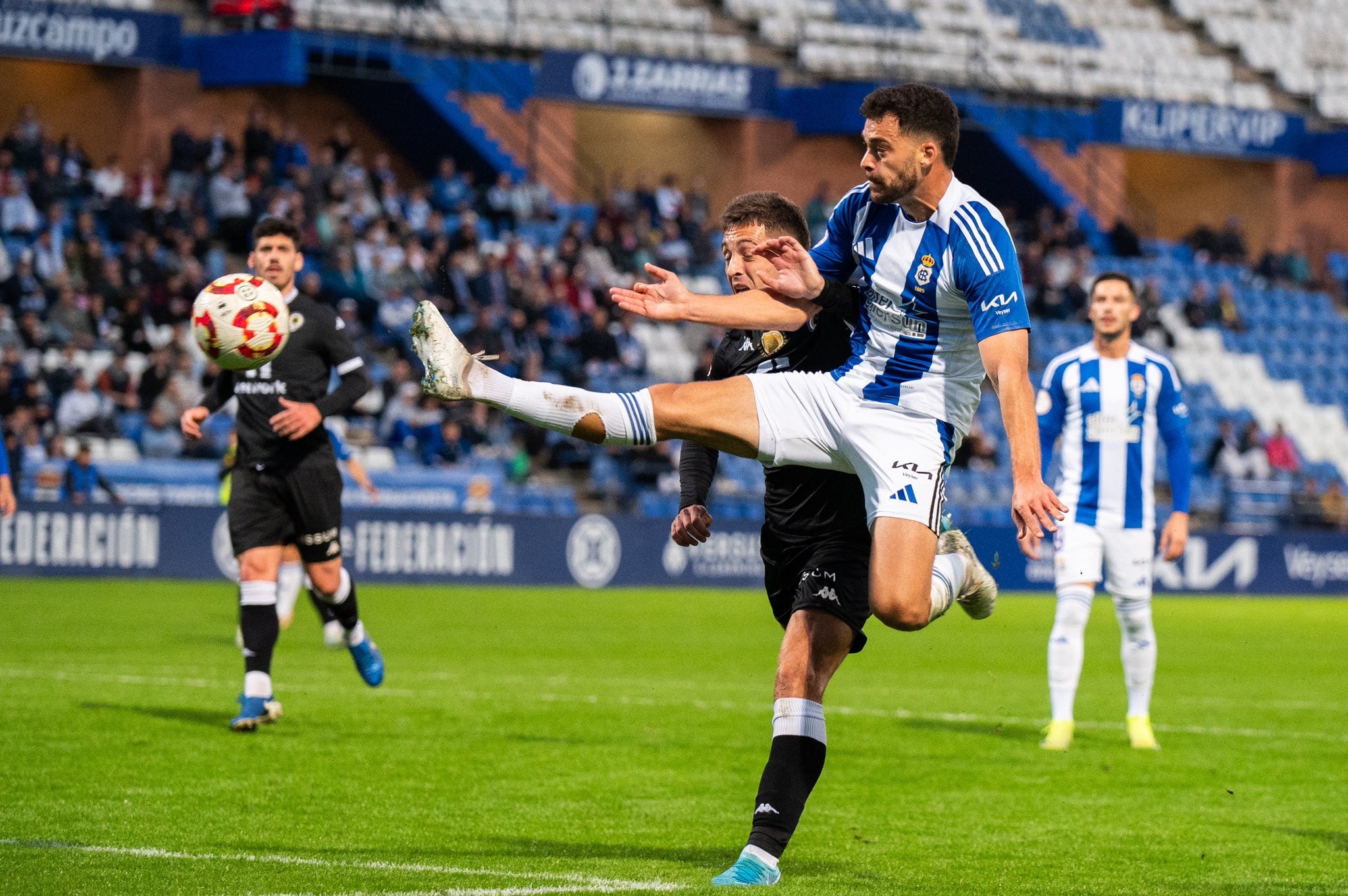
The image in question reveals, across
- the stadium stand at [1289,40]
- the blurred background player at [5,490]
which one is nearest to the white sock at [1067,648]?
the blurred background player at [5,490]

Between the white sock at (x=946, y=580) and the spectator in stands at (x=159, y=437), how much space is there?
15749 millimetres

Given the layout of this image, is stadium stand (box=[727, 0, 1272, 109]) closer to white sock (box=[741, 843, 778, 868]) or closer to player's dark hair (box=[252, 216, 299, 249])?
player's dark hair (box=[252, 216, 299, 249])

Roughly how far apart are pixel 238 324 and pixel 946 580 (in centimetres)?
318

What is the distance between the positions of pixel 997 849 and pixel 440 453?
16.6 metres

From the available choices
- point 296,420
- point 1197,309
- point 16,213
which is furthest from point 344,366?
point 1197,309

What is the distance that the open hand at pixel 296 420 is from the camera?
968cm

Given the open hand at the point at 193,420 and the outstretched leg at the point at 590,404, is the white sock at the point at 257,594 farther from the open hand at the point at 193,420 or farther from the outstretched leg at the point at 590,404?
the outstretched leg at the point at 590,404

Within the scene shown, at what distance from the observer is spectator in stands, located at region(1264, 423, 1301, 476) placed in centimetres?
3131

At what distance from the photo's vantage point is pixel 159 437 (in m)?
21.3

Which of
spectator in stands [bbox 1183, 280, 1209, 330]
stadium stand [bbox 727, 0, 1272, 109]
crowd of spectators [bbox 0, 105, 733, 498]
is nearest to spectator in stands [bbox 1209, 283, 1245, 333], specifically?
spectator in stands [bbox 1183, 280, 1209, 330]

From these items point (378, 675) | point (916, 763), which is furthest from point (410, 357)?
point (916, 763)

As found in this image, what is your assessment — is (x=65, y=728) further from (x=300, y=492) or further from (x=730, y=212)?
(x=730, y=212)

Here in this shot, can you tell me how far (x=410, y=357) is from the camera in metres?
24.6

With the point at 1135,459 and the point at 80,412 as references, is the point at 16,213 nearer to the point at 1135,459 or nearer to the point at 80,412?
the point at 80,412
